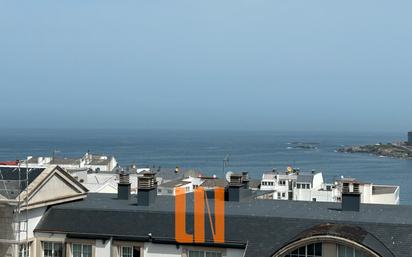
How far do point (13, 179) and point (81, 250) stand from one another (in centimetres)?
458

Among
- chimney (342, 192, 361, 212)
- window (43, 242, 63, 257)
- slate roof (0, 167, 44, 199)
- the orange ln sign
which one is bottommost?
window (43, 242, 63, 257)

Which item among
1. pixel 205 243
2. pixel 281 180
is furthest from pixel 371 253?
pixel 281 180

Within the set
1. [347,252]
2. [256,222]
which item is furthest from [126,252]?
[347,252]

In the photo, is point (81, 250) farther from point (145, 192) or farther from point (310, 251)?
point (310, 251)

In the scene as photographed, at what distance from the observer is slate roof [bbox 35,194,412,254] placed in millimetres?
25406

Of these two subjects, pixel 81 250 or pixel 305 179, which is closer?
pixel 81 250

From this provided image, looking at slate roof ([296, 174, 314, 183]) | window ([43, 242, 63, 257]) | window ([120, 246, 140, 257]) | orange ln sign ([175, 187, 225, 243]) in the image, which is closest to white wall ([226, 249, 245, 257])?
orange ln sign ([175, 187, 225, 243])

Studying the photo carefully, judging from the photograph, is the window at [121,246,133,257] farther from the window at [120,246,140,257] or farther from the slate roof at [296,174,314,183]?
the slate roof at [296,174,314,183]

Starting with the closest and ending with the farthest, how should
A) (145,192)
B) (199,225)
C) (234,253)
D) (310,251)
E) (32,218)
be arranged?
(310,251), (234,253), (199,225), (32,218), (145,192)

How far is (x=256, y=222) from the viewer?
2745 centimetres

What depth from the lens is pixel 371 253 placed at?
2458cm

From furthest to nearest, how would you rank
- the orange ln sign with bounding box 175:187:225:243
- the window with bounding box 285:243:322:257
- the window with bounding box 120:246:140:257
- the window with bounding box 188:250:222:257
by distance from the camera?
the window with bounding box 120:246:140:257, the orange ln sign with bounding box 175:187:225:243, the window with bounding box 188:250:222:257, the window with bounding box 285:243:322:257

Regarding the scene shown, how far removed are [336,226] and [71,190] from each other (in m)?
12.8

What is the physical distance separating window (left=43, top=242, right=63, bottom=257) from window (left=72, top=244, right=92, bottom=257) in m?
0.62
